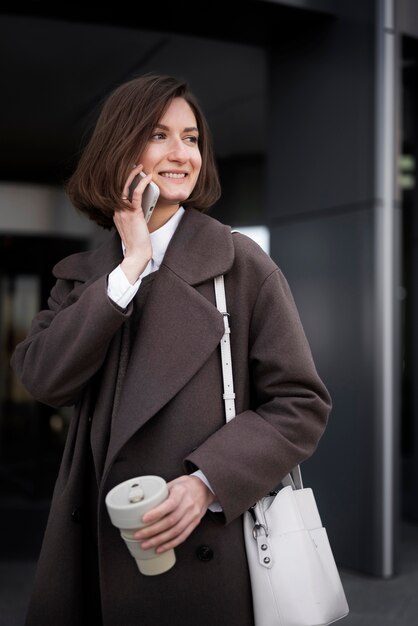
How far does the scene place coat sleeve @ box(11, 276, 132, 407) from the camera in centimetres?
149

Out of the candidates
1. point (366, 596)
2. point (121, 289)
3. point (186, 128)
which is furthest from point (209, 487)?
point (366, 596)

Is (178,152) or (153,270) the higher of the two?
(178,152)

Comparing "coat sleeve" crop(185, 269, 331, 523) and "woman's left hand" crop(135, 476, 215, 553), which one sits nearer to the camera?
"woman's left hand" crop(135, 476, 215, 553)

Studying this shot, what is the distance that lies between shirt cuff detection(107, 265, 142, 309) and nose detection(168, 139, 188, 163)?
0.32 meters

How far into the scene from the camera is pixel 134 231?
1.60 metres

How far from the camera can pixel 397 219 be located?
4309 millimetres

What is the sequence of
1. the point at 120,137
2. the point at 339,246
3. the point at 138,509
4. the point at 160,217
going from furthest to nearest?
the point at 339,246, the point at 160,217, the point at 120,137, the point at 138,509

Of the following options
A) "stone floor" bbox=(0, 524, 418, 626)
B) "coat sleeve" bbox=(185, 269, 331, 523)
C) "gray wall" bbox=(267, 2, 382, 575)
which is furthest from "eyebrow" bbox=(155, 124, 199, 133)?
"stone floor" bbox=(0, 524, 418, 626)

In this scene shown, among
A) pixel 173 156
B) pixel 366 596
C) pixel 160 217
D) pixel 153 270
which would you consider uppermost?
pixel 173 156

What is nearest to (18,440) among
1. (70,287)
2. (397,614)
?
(397,614)

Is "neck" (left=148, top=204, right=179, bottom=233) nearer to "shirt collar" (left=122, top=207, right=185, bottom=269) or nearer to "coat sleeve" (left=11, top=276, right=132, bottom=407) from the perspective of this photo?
"shirt collar" (left=122, top=207, right=185, bottom=269)

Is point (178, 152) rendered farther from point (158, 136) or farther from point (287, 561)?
point (287, 561)

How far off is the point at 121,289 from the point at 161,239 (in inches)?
10.9

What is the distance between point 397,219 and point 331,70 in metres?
1.04
